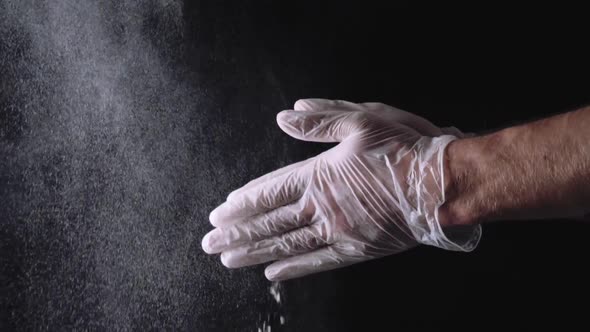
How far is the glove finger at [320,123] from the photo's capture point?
1165 mm

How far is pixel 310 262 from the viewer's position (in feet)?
3.95

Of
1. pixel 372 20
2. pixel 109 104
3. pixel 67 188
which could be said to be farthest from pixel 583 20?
pixel 67 188

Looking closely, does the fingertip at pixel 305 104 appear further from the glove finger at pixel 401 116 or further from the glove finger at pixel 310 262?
the glove finger at pixel 310 262

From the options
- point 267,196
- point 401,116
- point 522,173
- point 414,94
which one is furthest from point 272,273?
point 414,94

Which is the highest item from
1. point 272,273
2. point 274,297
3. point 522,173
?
point 522,173

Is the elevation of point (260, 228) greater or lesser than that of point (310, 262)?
greater

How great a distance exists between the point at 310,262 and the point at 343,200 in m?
0.20

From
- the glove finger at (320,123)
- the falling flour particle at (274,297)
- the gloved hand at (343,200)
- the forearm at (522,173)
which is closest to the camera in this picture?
the forearm at (522,173)

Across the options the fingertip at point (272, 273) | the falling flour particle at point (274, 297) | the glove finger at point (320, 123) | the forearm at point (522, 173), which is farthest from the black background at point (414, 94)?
the forearm at point (522, 173)

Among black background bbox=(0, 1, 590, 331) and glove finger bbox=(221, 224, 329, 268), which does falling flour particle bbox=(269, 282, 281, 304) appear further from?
glove finger bbox=(221, 224, 329, 268)

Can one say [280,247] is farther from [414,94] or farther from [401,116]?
[414,94]

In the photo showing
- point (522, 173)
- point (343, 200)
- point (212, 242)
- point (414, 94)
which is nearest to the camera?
point (522, 173)

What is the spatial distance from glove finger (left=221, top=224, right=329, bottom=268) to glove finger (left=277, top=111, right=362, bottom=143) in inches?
8.9

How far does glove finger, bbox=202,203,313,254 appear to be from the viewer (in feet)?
3.80
